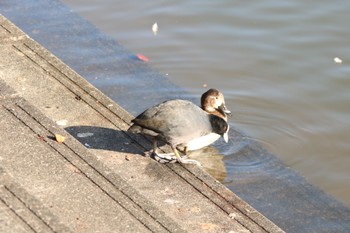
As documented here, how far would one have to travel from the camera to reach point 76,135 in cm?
769

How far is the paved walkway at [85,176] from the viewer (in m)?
6.11

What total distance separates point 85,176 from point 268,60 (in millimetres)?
4172

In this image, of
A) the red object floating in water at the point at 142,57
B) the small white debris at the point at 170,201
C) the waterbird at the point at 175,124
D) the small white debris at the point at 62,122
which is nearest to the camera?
the small white debris at the point at 170,201

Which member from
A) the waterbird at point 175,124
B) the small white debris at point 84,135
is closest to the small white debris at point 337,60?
the waterbird at point 175,124

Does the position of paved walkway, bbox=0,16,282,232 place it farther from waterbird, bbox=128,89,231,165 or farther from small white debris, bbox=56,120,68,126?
waterbird, bbox=128,89,231,165

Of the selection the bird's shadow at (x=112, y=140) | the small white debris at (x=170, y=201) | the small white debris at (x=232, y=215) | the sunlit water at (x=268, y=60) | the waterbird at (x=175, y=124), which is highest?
the waterbird at (x=175, y=124)

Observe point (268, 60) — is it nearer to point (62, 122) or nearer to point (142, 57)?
point (142, 57)

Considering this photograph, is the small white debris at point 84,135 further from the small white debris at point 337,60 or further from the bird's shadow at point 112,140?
the small white debris at point 337,60

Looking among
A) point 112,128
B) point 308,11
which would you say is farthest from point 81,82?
point 308,11

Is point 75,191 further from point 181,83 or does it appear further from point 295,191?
point 181,83

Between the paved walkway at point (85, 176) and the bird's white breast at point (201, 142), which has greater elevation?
the paved walkway at point (85, 176)

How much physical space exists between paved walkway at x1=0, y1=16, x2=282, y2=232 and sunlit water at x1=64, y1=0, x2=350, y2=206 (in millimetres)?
1205

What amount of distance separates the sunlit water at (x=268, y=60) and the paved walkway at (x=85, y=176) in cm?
121

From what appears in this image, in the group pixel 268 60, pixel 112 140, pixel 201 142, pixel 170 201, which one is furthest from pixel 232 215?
pixel 268 60
